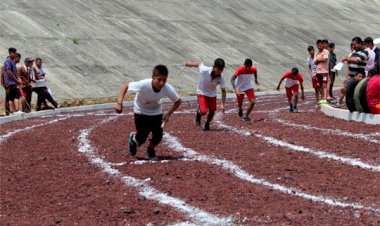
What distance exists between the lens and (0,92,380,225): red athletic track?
692 centimetres

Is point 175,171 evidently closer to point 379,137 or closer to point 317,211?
point 317,211

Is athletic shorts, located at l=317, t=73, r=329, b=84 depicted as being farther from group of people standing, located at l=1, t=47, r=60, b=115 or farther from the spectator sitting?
group of people standing, located at l=1, t=47, r=60, b=115

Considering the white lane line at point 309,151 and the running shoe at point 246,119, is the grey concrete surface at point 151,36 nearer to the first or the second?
the running shoe at point 246,119

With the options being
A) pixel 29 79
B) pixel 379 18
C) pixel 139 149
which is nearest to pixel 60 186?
pixel 139 149

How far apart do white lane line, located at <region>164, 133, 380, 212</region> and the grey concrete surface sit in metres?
12.9

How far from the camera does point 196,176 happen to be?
887 cm

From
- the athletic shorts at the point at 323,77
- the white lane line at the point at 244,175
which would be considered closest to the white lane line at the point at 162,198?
the white lane line at the point at 244,175

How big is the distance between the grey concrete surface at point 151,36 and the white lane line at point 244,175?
12.9 metres

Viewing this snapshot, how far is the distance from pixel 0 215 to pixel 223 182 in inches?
106

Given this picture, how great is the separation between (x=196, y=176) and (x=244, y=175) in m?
0.62

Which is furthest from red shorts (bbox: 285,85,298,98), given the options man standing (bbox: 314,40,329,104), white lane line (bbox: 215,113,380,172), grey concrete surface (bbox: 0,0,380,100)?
grey concrete surface (bbox: 0,0,380,100)

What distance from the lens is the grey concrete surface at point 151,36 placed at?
2709 centimetres

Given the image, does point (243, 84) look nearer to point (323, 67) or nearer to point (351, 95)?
point (351, 95)

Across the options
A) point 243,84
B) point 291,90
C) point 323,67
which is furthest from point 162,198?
point 323,67
